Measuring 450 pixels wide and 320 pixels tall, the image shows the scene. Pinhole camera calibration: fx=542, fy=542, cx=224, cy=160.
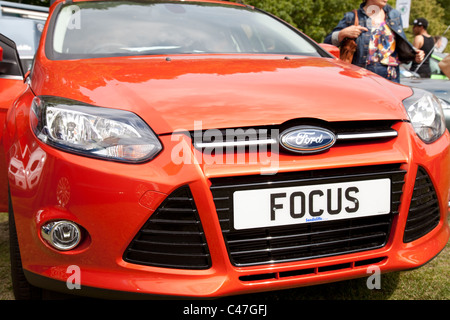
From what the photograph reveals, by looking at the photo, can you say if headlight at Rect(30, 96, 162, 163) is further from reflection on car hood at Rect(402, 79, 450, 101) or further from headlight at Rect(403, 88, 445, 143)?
reflection on car hood at Rect(402, 79, 450, 101)

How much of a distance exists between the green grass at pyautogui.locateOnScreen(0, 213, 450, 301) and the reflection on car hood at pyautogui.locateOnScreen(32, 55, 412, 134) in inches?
36.0

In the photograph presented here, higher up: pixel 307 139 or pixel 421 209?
pixel 307 139

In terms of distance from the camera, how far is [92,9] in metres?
3.03

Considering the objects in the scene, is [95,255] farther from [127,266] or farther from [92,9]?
[92,9]

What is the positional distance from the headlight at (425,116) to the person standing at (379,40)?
6.41 feet

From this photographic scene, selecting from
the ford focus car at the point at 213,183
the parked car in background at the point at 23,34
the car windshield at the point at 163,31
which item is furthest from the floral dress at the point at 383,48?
the parked car in background at the point at 23,34

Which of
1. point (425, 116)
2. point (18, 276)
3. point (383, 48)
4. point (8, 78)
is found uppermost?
point (425, 116)

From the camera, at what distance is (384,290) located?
2.58 metres

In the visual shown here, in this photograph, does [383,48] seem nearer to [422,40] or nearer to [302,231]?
[302,231]

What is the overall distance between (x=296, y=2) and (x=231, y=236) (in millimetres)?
15954

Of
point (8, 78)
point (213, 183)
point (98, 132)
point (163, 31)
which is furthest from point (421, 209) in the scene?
point (8, 78)

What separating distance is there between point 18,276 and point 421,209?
162 cm

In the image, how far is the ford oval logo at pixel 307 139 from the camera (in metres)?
1.87
